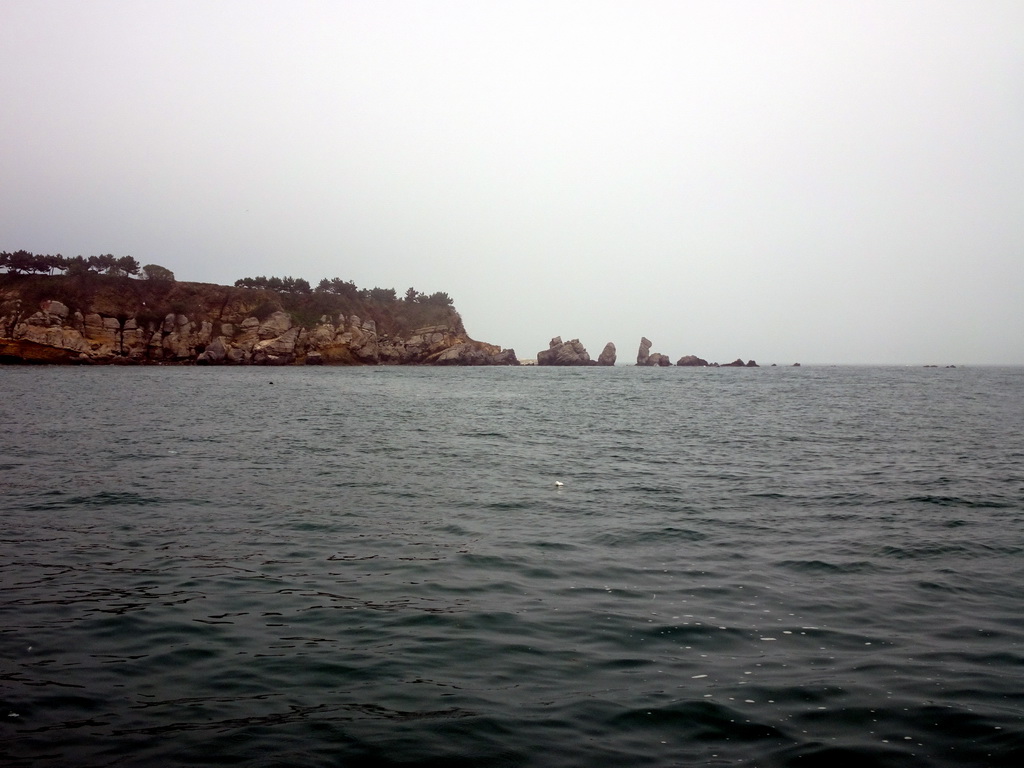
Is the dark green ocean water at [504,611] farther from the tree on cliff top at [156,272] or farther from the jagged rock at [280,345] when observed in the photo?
the tree on cliff top at [156,272]

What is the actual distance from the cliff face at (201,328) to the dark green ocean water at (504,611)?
100 meters

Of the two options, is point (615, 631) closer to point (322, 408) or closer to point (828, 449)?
point (828, 449)

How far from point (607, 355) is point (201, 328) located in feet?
366

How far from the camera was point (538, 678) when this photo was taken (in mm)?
7773

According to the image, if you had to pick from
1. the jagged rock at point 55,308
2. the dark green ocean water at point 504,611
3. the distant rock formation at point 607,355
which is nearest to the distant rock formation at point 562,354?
the distant rock formation at point 607,355

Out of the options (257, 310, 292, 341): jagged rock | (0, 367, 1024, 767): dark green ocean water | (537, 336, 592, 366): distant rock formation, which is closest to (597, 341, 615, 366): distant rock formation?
(537, 336, 592, 366): distant rock formation

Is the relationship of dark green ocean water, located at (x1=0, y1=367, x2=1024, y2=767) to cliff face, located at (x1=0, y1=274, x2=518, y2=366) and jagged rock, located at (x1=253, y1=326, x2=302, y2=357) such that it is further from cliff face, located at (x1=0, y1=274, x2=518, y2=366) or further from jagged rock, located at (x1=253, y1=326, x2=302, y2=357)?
jagged rock, located at (x1=253, y1=326, x2=302, y2=357)

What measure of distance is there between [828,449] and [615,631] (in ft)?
73.8

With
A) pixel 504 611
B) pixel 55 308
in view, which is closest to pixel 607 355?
pixel 55 308

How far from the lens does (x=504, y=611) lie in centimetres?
1005

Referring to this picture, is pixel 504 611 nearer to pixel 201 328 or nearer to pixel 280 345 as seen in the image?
pixel 280 345

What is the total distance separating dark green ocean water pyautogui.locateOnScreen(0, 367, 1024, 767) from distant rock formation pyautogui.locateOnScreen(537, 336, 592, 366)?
163 m

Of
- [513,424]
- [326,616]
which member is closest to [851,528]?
[326,616]

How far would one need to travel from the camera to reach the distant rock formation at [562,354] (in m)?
187
